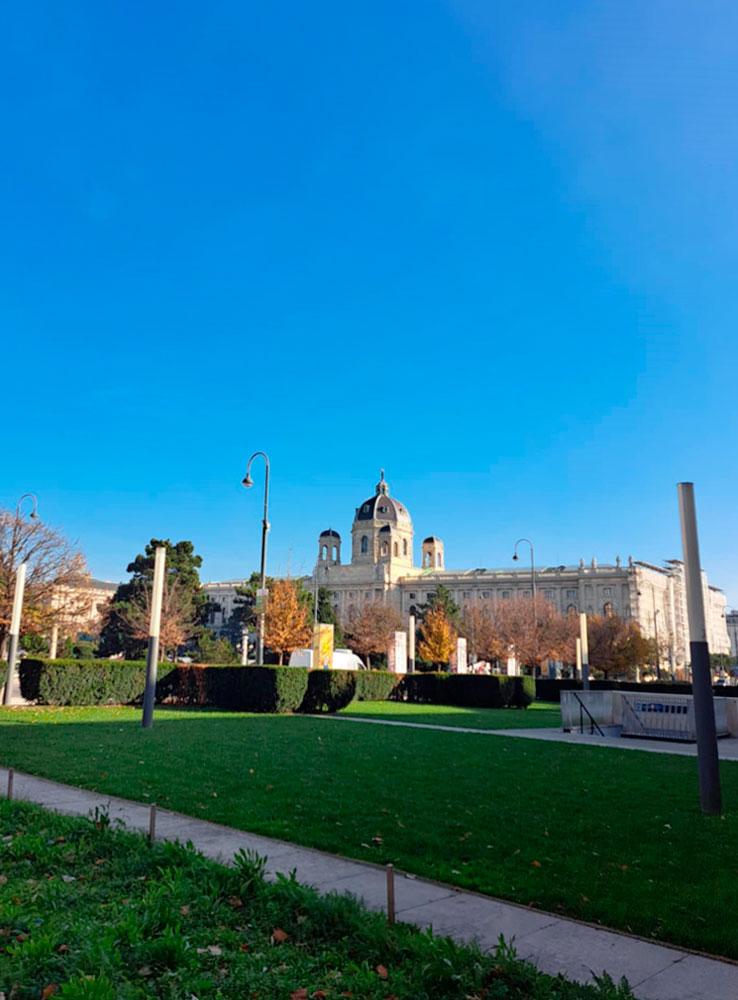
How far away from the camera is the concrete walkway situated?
183 inches

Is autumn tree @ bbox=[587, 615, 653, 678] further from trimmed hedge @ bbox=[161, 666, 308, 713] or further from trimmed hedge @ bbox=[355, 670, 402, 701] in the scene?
trimmed hedge @ bbox=[161, 666, 308, 713]

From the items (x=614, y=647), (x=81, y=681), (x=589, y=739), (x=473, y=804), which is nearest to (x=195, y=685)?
(x=81, y=681)

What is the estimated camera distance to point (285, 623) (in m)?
56.7

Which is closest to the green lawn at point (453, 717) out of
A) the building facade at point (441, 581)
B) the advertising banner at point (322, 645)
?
the advertising banner at point (322, 645)

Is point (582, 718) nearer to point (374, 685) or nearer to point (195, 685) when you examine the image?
point (374, 685)

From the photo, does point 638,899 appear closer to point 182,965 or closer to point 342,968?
point 342,968

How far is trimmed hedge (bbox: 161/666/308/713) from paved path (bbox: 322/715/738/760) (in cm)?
265

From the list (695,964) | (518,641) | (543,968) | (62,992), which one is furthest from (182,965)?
(518,641)

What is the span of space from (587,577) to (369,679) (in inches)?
4074

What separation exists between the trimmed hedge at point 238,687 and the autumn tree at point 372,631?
48930mm

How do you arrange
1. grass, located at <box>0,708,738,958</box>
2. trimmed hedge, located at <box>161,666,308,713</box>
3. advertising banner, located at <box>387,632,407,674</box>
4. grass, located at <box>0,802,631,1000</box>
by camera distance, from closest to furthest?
grass, located at <box>0,802,631,1000</box>
grass, located at <box>0,708,738,958</box>
trimmed hedge, located at <box>161,666,308,713</box>
advertising banner, located at <box>387,632,407,674</box>

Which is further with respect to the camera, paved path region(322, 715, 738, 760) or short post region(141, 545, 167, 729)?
short post region(141, 545, 167, 729)

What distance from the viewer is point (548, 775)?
12906mm

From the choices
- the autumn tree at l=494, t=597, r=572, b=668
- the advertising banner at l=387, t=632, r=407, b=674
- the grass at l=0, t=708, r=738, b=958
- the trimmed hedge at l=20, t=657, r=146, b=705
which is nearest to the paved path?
the grass at l=0, t=708, r=738, b=958
